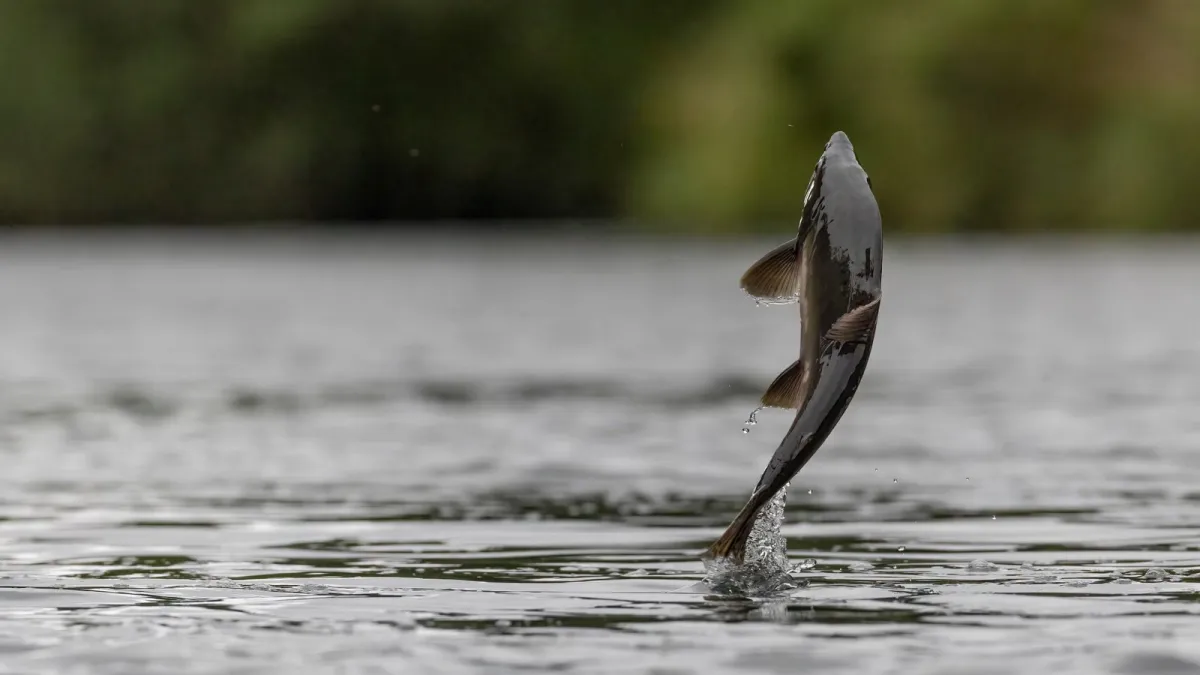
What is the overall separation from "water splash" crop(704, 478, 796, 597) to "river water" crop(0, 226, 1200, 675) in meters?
0.15

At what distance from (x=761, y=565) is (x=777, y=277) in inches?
71.6

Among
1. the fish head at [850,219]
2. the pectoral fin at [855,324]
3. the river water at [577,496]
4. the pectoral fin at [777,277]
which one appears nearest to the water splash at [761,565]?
the river water at [577,496]

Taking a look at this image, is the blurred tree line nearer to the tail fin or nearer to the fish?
the tail fin

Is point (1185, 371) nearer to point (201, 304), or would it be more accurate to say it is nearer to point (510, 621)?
point (510, 621)

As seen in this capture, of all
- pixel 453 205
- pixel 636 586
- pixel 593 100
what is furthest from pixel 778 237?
pixel 636 586

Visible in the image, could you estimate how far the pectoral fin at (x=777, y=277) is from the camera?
31.8ft

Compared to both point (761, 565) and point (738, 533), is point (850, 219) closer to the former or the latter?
point (738, 533)

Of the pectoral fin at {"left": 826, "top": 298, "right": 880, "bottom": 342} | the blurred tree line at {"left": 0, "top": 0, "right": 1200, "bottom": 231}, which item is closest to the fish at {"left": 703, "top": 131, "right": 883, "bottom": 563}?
the pectoral fin at {"left": 826, "top": 298, "right": 880, "bottom": 342}

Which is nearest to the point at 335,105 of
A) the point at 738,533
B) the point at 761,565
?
the point at 761,565

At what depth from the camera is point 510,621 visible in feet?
31.2

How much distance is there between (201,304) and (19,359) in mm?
14232

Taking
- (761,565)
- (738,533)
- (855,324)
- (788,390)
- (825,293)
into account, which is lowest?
(761,565)

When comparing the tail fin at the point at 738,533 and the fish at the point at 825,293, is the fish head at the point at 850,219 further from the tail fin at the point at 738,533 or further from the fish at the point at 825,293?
the tail fin at the point at 738,533

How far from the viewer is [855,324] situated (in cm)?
934
